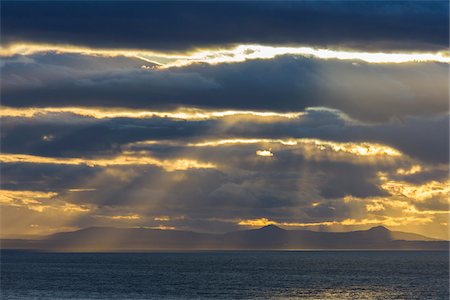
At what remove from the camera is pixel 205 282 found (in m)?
193

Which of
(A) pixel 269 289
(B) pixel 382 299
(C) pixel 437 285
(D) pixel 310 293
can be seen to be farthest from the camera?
(C) pixel 437 285

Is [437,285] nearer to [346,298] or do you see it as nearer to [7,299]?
[346,298]

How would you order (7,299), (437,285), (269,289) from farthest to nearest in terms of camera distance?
(437,285) < (269,289) < (7,299)

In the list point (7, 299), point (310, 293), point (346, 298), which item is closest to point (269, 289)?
point (310, 293)

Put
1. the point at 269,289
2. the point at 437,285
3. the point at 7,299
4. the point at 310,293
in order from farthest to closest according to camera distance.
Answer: the point at 437,285
the point at 269,289
the point at 310,293
the point at 7,299

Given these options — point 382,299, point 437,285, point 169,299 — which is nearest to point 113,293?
point 169,299

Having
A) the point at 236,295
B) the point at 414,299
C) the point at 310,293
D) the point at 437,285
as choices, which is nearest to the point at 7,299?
the point at 236,295

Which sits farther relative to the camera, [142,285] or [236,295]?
[142,285]

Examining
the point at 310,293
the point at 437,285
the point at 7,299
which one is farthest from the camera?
the point at 437,285

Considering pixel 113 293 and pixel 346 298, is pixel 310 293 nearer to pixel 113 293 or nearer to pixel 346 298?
pixel 346 298

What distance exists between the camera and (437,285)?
187 m

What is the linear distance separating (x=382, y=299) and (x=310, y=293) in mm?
15356

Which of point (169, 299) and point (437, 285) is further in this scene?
point (437, 285)

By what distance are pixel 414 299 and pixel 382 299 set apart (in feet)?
19.9
